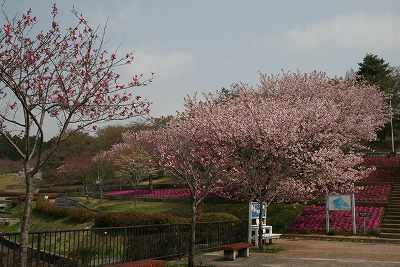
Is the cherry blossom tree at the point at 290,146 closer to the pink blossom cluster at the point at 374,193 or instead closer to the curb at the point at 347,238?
the pink blossom cluster at the point at 374,193

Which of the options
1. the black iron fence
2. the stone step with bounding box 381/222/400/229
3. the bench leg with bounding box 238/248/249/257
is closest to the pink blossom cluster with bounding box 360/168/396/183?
the stone step with bounding box 381/222/400/229

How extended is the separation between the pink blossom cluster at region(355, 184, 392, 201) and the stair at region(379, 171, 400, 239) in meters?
0.39

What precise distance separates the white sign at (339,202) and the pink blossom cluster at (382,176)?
9.64 meters

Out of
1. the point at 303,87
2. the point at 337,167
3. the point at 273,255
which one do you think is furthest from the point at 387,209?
the point at 303,87

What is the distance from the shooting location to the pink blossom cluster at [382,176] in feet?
106

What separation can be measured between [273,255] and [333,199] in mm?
9572

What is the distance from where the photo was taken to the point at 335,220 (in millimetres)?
25016

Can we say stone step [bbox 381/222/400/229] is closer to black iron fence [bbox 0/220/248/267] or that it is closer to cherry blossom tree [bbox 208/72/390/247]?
cherry blossom tree [bbox 208/72/390/247]

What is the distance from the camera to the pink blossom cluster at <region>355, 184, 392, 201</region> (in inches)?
1098

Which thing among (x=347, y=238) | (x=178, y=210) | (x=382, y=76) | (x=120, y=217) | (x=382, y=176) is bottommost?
(x=347, y=238)

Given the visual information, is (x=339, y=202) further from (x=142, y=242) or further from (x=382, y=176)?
(x=142, y=242)

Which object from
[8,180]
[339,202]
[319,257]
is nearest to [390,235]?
[339,202]

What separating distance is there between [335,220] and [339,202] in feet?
5.24

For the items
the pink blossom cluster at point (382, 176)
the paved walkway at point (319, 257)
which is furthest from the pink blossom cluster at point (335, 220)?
the pink blossom cluster at point (382, 176)
